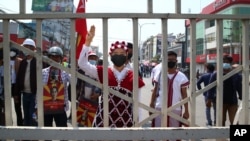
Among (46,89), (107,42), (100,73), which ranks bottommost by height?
(46,89)

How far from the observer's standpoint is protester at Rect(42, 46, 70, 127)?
374 cm

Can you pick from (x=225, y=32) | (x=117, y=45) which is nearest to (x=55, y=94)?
(x=117, y=45)

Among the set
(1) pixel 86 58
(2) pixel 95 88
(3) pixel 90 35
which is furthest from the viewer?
(2) pixel 95 88

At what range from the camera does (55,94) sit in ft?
12.3

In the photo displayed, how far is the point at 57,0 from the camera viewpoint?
3459 cm

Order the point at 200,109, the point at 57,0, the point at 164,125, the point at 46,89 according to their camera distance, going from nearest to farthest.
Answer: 1. the point at 164,125
2. the point at 46,89
3. the point at 200,109
4. the point at 57,0

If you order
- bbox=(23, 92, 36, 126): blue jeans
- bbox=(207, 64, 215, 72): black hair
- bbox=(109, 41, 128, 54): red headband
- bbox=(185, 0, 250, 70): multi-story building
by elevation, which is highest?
bbox=(185, 0, 250, 70): multi-story building

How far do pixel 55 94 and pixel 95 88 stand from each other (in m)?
0.52

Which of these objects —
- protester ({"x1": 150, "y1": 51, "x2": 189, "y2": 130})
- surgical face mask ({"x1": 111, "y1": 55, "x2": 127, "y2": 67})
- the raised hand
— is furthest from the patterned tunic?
protester ({"x1": 150, "y1": 51, "x2": 189, "y2": 130})

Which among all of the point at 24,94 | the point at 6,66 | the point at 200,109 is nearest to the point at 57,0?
the point at 200,109

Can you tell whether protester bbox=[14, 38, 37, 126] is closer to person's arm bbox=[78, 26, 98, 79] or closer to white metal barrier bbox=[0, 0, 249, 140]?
person's arm bbox=[78, 26, 98, 79]

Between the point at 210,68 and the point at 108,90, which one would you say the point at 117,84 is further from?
the point at 210,68

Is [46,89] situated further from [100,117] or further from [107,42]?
[107,42]

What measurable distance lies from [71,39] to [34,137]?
0.81 meters
